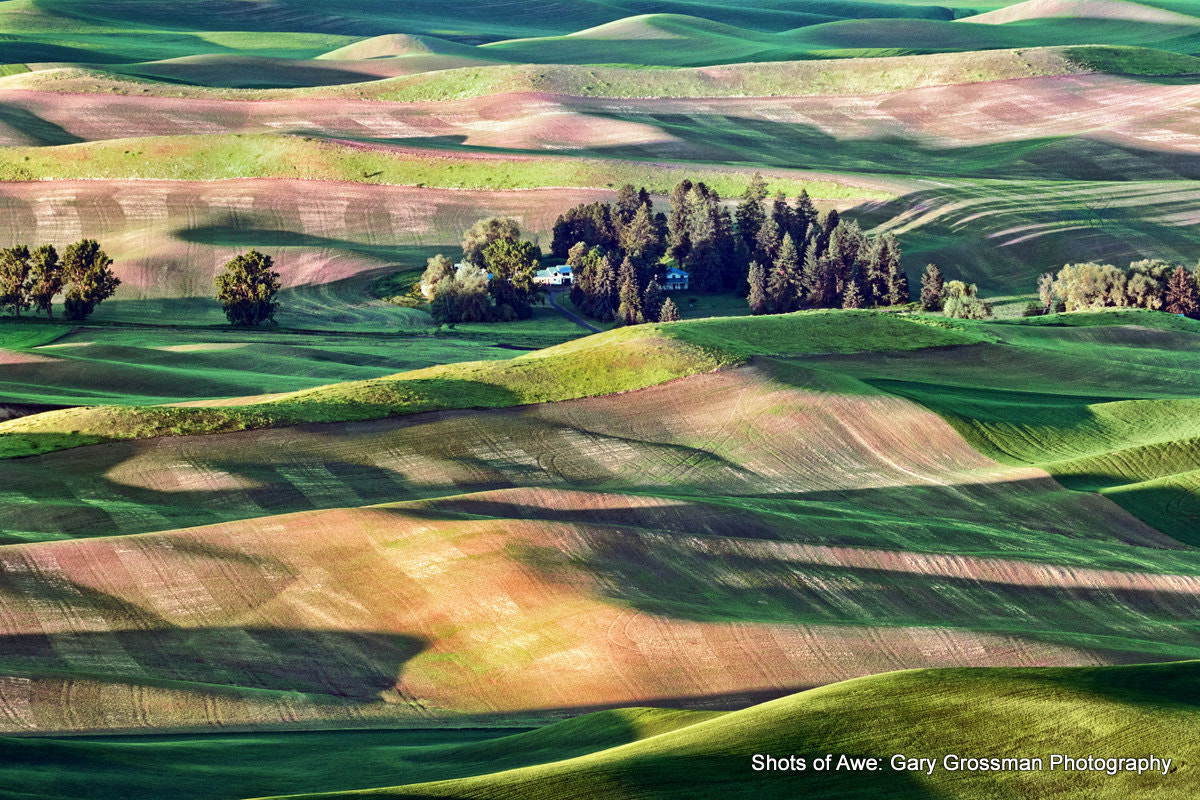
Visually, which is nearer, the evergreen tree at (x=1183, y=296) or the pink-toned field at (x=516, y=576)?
the pink-toned field at (x=516, y=576)

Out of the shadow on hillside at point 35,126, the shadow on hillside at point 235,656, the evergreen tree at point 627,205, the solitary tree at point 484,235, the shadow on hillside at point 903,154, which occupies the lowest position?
the shadow on hillside at point 235,656

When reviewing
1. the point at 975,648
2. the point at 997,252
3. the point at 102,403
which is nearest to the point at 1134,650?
the point at 975,648

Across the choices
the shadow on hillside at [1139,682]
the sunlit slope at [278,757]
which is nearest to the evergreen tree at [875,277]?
the sunlit slope at [278,757]

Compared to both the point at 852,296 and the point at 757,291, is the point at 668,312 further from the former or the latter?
the point at 852,296

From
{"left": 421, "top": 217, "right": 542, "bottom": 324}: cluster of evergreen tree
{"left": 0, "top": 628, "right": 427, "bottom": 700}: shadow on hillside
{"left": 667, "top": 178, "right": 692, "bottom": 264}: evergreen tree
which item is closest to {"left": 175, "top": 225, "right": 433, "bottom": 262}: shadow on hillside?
{"left": 421, "top": 217, "right": 542, "bottom": 324}: cluster of evergreen tree

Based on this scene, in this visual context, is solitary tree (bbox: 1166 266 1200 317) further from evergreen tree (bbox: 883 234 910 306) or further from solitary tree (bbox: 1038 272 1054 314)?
evergreen tree (bbox: 883 234 910 306)

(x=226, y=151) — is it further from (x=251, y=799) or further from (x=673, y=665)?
(x=251, y=799)

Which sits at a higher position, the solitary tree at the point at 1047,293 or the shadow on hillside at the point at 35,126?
the shadow on hillside at the point at 35,126

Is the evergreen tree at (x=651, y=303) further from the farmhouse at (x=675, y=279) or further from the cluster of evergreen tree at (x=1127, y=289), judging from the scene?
the cluster of evergreen tree at (x=1127, y=289)
